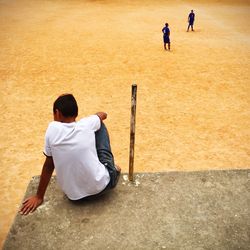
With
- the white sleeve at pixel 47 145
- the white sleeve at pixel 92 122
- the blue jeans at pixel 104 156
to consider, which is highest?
the white sleeve at pixel 92 122

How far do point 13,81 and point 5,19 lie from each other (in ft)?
28.9

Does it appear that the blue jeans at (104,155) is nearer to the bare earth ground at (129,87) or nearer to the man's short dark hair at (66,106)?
the man's short dark hair at (66,106)

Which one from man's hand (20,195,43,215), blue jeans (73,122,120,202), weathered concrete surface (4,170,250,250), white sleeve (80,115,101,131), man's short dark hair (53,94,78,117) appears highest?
man's short dark hair (53,94,78,117)

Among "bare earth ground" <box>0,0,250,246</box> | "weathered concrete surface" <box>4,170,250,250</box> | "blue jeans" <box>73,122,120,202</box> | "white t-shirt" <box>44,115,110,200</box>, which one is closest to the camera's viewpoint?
"weathered concrete surface" <box>4,170,250,250</box>

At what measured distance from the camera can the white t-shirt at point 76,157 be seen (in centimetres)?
242

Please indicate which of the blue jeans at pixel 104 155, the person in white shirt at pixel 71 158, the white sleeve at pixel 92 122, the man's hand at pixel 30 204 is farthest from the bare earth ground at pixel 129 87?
the white sleeve at pixel 92 122

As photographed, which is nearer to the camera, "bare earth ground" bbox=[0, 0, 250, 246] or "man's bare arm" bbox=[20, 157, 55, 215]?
"man's bare arm" bbox=[20, 157, 55, 215]

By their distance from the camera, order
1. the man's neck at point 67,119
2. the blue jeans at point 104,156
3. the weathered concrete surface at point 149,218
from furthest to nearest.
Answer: the blue jeans at point 104,156
the man's neck at point 67,119
the weathered concrete surface at point 149,218

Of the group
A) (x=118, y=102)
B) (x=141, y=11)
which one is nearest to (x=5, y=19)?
(x=141, y=11)

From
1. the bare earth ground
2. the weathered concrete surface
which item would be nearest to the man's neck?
the weathered concrete surface

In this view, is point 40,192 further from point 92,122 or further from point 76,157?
point 92,122

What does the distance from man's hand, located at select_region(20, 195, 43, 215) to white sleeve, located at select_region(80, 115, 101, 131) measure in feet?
2.61

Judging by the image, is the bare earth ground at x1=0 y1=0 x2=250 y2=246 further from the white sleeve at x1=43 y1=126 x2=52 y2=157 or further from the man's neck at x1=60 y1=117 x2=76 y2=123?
the man's neck at x1=60 y1=117 x2=76 y2=123

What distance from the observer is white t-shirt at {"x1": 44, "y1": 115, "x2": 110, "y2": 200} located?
2420 mm
